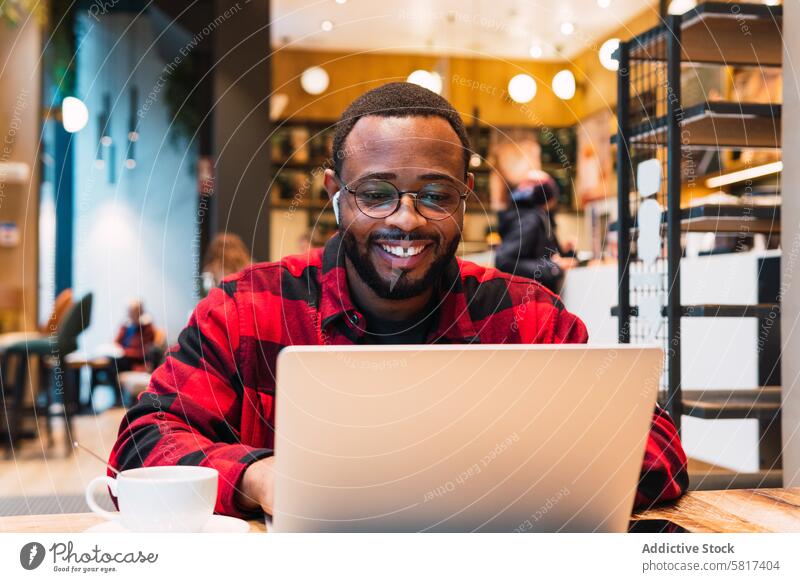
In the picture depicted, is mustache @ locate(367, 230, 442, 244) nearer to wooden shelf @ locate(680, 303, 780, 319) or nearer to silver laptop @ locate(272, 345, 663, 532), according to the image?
silver laptop @ locate(272, 345, 663, 532)

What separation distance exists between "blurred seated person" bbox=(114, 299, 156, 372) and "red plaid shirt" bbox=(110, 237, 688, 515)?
4.72 meters

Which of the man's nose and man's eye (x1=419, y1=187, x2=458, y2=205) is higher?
man's eye (x1=419, y1=187, x2=458, y2=205)

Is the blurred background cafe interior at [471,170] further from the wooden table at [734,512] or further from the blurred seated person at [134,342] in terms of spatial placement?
the wooden table at [734,512]

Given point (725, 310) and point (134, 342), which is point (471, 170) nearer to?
point (725, 310)

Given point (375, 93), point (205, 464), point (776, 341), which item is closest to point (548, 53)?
point (776, 341)

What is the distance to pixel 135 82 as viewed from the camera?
293 inches

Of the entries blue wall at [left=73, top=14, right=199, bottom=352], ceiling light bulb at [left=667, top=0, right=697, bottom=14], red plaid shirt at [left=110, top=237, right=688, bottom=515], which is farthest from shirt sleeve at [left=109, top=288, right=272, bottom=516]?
blue wall at [left=73, top=14, right=199, bottom=352]

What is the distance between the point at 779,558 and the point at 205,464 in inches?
22.2

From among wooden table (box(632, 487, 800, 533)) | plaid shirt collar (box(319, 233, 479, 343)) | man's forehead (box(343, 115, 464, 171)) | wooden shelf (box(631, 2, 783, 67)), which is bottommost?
wooden table (box(632, 487, 800, 533))

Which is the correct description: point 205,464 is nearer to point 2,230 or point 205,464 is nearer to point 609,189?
point 2,230

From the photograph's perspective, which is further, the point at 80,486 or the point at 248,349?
the point at 80,486

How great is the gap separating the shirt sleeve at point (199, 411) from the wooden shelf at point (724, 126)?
1254 millimetres

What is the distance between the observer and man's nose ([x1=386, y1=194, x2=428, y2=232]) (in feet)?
3.74

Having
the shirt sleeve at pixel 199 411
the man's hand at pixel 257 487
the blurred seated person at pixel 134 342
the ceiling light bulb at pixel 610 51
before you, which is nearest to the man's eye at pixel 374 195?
the shirt sleeve at pixel 199 411
